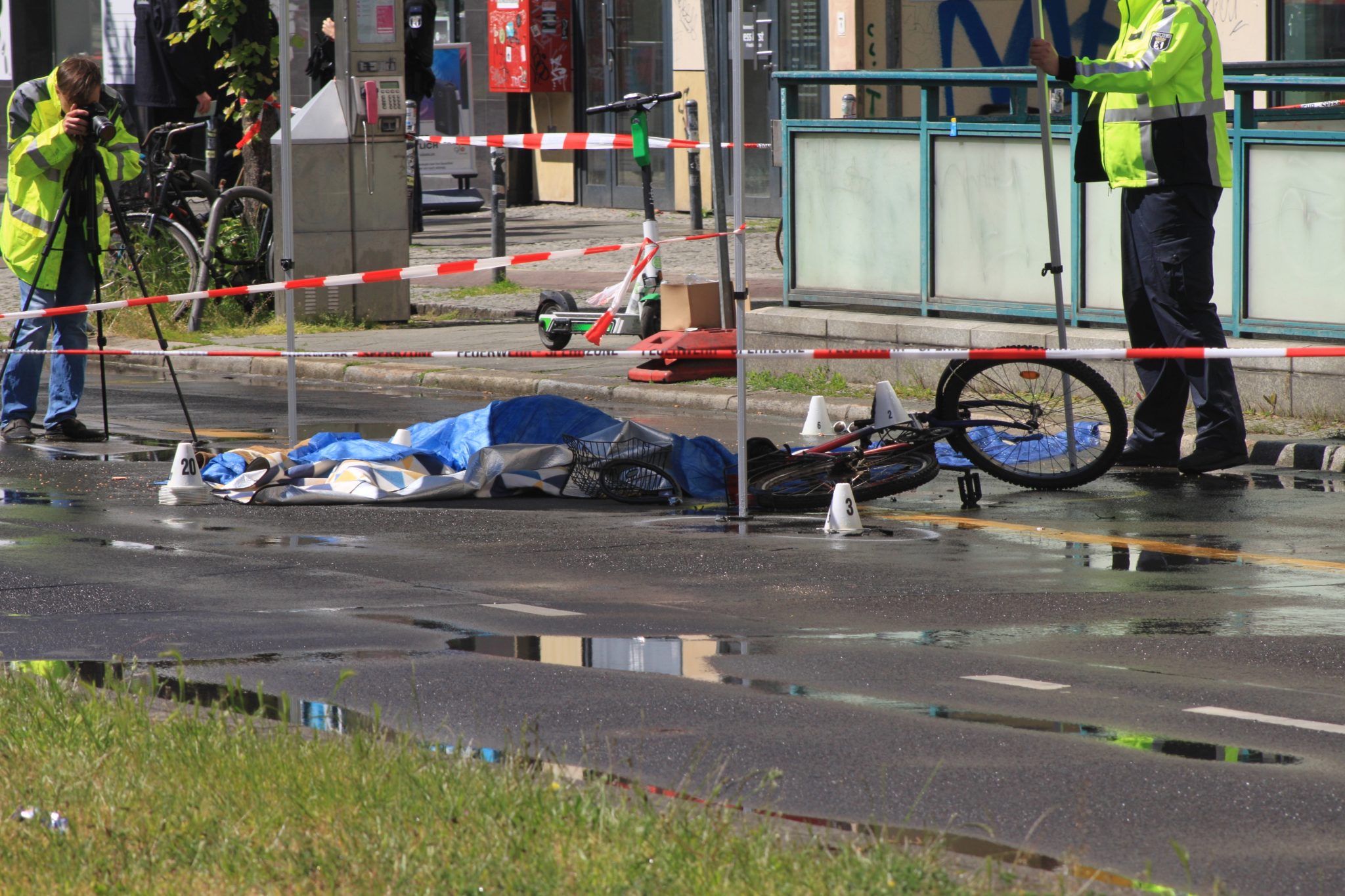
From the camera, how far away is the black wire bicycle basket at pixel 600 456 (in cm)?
930

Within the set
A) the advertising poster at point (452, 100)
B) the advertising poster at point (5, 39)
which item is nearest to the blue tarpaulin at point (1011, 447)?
the advertising poster at point (452, 100)

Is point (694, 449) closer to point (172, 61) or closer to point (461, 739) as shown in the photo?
point (461, 739)

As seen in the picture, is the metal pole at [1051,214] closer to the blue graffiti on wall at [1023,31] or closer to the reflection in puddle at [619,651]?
the reflection in puddle at [619,651]

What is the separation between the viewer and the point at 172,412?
12.8 metres

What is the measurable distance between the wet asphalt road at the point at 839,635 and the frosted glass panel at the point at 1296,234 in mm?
1588

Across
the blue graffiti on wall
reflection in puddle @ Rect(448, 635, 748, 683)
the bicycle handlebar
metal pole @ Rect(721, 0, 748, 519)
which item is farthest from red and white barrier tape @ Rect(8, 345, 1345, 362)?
the blue graffiti on wall

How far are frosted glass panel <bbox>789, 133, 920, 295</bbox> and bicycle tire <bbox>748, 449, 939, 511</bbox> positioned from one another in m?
3.98

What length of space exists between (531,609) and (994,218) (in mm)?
6264

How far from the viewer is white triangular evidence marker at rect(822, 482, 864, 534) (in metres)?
8.41

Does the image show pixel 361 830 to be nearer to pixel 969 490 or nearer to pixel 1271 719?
pixel 1271 719

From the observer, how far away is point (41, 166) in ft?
36.8

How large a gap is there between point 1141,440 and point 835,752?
556cm

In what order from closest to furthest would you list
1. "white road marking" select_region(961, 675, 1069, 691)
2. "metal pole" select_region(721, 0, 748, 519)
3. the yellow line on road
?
"white road marking" select_region(961, 675, 1069, 691) → the yellow line on road → "metal pole" select_region(721, 0, 748, 519)

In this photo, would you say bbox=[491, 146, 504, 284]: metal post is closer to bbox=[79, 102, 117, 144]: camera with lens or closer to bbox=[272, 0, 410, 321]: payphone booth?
bbox=[272, 0, 410, 321]: payphone booth
